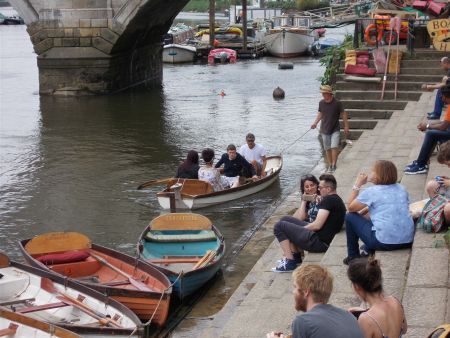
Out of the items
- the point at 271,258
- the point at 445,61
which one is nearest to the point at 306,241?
the point at 271,258

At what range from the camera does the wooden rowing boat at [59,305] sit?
29.6ft

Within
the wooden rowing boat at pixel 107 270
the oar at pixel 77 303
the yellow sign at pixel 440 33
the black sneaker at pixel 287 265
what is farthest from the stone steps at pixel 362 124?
the oar at pixel 77 303

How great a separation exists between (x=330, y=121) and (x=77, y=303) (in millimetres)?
7217

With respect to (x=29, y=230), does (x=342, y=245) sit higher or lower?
higher

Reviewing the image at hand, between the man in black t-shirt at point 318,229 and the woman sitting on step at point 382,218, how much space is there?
890mm

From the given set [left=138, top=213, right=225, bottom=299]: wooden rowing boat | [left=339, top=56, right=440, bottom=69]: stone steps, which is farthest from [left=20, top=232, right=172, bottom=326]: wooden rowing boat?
[left=339, top=56, right=440, bottom=69]: stone steps

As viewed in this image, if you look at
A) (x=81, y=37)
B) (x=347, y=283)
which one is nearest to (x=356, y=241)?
(x=347, y=283)

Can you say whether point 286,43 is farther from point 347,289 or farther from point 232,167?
point 347,289

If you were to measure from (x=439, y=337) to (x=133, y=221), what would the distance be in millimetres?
10234

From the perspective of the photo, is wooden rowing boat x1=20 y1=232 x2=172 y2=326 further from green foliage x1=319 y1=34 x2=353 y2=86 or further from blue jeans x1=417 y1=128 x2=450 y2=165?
green foliage x1=319 y1=34 x2=353 y2=86

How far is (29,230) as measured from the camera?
14.7 metres

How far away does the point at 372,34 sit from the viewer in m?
22.8

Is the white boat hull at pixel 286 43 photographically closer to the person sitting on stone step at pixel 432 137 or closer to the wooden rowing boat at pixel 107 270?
the person sitting on stone step at pixel 432 137

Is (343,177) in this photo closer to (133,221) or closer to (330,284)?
(133,221)
